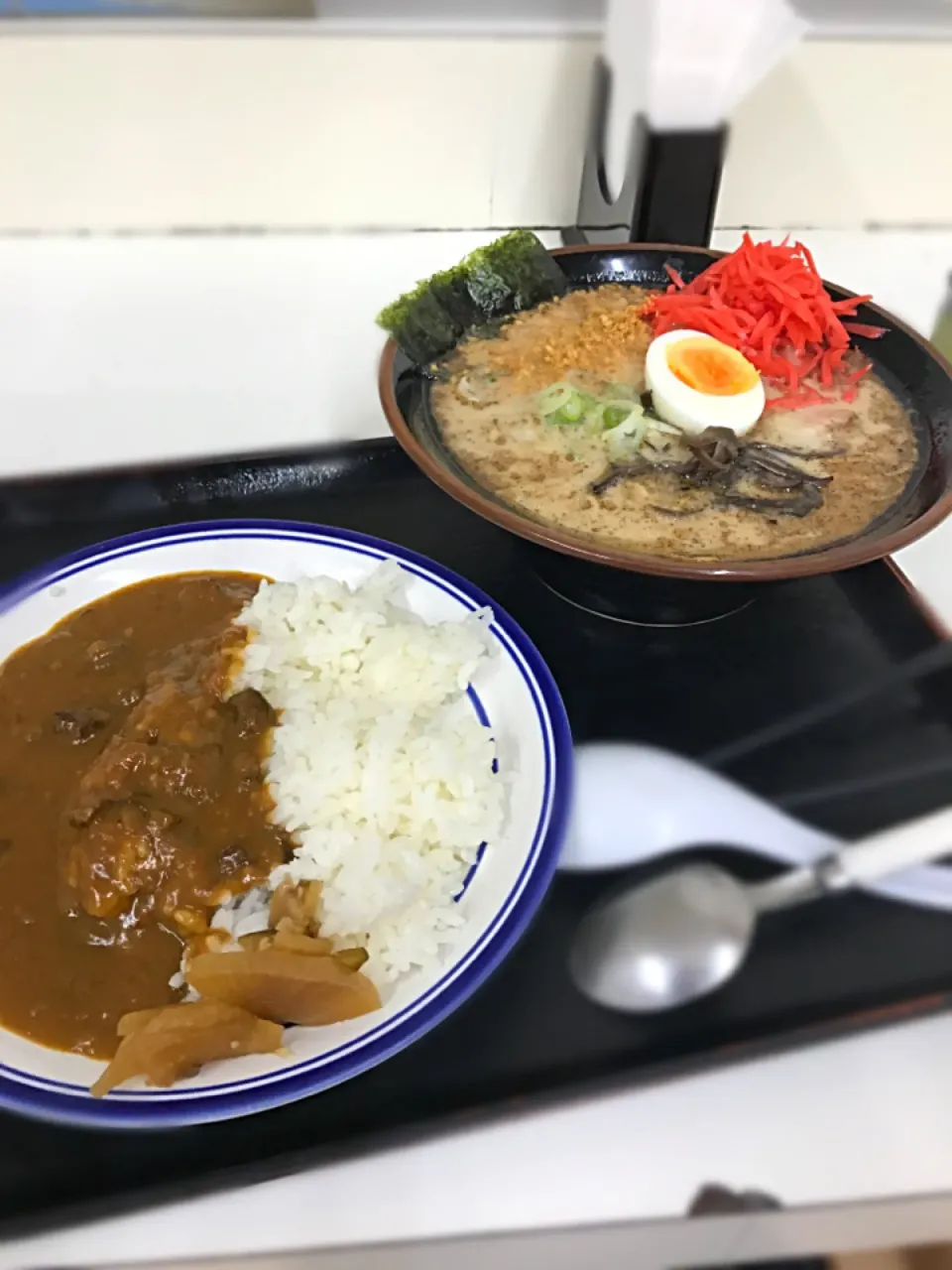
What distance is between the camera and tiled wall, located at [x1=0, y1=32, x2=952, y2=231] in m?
1.64

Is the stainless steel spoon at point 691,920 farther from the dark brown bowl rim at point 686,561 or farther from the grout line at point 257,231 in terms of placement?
the grout line at point 257,231

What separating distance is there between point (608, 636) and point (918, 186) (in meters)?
1.34

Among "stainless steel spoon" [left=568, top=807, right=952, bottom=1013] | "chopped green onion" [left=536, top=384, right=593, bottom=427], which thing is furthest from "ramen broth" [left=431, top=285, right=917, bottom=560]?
"stainless steel spoon" [left=568, top=807, right=952, bottom=1013]

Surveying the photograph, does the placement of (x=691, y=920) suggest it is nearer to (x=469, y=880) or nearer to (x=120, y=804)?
(x=469, y=880)

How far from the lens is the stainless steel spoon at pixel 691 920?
92cm

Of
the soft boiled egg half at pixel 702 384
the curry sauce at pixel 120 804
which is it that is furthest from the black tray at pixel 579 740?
the soft boiled egg half at pixel 702 384

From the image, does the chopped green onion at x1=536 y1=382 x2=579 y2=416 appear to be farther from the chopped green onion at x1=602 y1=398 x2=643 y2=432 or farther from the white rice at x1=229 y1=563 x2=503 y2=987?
the white rice at x1=229 y1=563 x2=503 y2=987

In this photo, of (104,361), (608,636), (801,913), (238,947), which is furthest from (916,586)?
(104,361)

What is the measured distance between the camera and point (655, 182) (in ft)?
5.21

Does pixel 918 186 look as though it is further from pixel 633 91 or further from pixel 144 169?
pixel 144 169

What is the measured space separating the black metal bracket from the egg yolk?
338 millimetres

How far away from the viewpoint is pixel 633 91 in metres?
1.54

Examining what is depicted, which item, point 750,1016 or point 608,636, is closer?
point 750,1016

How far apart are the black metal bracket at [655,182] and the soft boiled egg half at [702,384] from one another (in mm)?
322
